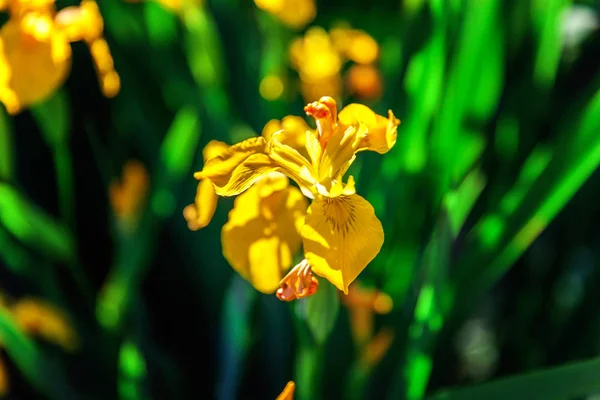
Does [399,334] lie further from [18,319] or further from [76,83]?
[76,83]

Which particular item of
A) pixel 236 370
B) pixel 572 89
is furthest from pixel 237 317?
pixel 572 89

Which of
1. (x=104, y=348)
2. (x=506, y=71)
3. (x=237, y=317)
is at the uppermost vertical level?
(x=506, y=71)

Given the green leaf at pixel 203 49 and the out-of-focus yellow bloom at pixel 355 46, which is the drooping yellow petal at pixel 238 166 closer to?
the green leaf at pixel 203 49

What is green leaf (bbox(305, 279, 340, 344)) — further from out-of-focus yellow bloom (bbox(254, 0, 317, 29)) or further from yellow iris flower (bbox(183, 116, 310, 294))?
out-of-focus yellow bloom (bbox(254, 0, 317, 29))

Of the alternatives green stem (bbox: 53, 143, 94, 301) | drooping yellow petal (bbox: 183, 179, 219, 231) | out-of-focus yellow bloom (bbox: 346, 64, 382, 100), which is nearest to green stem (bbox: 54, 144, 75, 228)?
green stem (bbox: 53, 143, 94, 301)

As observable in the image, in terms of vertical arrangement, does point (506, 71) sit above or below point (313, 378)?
above

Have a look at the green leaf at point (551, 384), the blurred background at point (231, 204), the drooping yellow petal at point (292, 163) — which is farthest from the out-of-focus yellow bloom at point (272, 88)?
the green leaf at point (551, 384)

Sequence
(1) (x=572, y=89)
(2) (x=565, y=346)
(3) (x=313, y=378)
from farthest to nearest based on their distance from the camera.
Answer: (1) (x=572, y=89), (2) (x=565, y=346), (3) (x=313, y=378)

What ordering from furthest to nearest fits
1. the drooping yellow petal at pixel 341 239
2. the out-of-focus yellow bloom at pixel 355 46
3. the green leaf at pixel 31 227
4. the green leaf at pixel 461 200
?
the out-of-focus yellow bloom at pixel 355 46 < the green leaf at pixel 31 227 < the green leaf at pixel 461 200 < the drooping yellow petal at pixel 341 239
